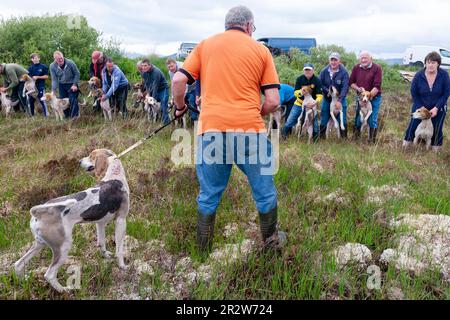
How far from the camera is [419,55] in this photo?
946 inches

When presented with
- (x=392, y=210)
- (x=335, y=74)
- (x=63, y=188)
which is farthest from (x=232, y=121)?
(x=335, y=74)

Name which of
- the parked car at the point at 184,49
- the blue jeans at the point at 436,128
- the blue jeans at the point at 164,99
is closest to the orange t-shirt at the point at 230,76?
the blue jeans at the point at 436,128

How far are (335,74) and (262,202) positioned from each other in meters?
5.87

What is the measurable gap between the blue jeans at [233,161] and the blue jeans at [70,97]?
28.4ft

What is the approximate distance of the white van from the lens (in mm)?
23609

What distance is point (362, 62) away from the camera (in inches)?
333

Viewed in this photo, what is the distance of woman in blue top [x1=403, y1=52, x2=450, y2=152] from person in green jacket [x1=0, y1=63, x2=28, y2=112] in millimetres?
10951

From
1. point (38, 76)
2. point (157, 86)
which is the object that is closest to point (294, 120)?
point (157, 86)

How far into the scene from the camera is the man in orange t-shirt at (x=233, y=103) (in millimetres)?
3387

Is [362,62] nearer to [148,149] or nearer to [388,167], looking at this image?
[388,167]

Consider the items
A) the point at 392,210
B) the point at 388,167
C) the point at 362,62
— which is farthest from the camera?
the point at 362,62

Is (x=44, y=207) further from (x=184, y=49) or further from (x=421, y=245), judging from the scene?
(x=184, y=49)

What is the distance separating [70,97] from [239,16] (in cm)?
894
